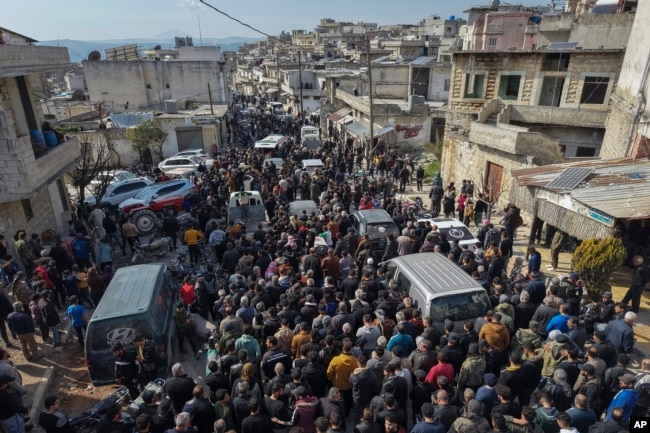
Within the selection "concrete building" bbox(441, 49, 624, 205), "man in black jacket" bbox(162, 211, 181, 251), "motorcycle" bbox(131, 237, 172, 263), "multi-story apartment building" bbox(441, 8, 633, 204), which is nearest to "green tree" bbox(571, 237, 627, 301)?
"multi-story apartment building" bbox(441, 8, 633, 204)

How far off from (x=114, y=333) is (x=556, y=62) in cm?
2234

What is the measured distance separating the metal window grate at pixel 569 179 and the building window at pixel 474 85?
12696 mm

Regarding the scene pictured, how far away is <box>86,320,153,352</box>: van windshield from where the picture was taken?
278 inches

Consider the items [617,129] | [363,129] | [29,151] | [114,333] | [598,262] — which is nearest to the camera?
[114,333]

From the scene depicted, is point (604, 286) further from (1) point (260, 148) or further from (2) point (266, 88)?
(2) point (266, 88)

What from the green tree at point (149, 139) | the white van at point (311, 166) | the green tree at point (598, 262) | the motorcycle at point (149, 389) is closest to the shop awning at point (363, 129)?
the white van at point (311, 166)

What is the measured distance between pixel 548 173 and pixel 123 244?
43.5 ft

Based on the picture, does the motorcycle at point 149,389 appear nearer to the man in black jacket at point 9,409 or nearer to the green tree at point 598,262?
the man in black jacket at point 9,409

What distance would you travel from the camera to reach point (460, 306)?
7426 millimetres

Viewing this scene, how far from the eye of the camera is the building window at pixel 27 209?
12922 millimetres

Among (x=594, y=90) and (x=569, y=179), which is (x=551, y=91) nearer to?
(x=594, y=90)

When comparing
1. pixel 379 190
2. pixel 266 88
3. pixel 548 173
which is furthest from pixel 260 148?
pixel 266 88

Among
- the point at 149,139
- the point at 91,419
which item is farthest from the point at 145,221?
the point at 149,139

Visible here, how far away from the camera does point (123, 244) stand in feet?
45.7
